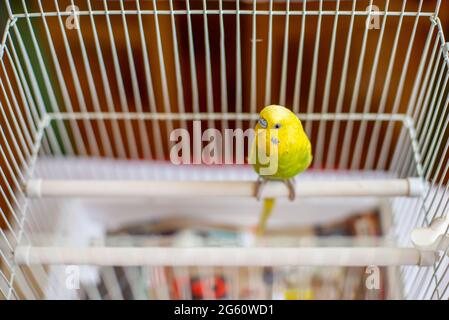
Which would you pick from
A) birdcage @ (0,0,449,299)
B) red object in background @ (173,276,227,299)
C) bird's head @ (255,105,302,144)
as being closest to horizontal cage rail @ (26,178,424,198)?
birdcage @ (0,0,449,299)

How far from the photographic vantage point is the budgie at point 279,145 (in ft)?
1.93

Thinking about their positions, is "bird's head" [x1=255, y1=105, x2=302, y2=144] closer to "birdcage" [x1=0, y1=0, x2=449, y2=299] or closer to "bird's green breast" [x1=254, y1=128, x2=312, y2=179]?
"bird's green breast" [x1=254, y1=128, x2=312, y2=179]

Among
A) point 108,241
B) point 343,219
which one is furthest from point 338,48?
point 108,241

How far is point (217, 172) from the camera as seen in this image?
3.45 ft

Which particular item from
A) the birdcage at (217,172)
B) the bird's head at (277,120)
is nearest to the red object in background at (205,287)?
the birdcage at (217,172)

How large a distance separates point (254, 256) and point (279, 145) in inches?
5.6

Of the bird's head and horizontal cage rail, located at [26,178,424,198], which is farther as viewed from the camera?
horizontal cage rail, located at [26,178,424,198]

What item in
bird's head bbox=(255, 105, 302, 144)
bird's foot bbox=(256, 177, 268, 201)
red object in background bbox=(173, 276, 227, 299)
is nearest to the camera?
bird's head bbox=(255, 105, 302, 144)

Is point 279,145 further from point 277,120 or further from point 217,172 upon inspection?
point 217,172

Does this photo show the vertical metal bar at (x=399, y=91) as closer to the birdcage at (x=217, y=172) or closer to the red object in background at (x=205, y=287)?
the birdcage at (x=217, y=172)

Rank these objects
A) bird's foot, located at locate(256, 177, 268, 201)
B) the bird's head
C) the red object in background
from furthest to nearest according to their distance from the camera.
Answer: the red object in background < bird's foot, located at locate(256, 177, 268, 201) < the bird's head

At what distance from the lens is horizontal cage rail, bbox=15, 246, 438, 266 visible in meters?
0.65

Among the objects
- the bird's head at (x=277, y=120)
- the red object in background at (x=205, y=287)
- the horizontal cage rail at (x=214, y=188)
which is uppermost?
the bird's head at (x=277, y=120)
